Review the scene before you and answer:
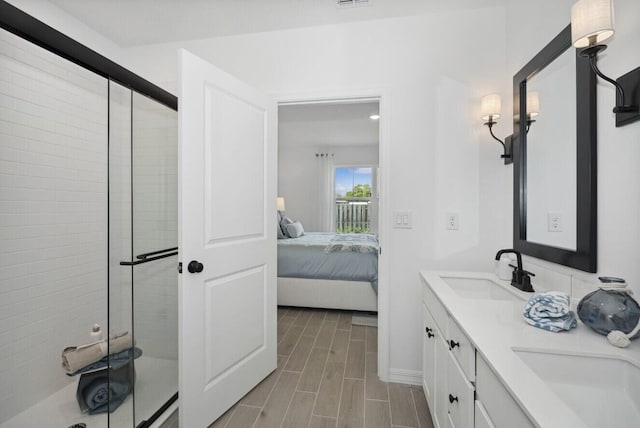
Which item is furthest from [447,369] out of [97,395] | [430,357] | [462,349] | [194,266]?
[97,395]

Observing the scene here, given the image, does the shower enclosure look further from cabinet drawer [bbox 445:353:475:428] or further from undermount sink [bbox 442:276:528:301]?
undermount sink [bbox 442:276:528:301]

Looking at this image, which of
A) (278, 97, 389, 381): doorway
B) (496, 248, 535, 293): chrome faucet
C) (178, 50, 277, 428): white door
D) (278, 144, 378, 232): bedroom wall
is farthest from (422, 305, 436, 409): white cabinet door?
(278, 144, 378, 232): bedroom wall

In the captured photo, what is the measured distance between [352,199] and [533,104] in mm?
5158

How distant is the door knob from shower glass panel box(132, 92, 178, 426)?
304 millimetres

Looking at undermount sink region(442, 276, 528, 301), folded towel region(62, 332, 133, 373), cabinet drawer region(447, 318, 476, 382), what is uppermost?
undermount sink region(442, 276, 528, 301)

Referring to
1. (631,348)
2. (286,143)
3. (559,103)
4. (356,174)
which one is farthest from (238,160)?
(356,174)

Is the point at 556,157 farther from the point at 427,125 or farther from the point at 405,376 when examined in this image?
the point at 405,376

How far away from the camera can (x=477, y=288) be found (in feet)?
5.58

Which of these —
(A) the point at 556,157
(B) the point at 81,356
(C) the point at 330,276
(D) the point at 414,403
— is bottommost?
(D) the point at 414,403

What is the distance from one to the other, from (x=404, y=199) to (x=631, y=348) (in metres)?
1.37

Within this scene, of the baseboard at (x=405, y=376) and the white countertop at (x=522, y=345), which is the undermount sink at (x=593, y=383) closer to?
the white countertop at (x=522, y=345)

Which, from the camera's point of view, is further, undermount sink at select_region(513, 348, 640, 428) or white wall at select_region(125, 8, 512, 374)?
white wall at select_region(125, 8, 512, 374)

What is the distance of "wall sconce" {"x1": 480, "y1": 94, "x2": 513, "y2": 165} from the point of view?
5.94 ft

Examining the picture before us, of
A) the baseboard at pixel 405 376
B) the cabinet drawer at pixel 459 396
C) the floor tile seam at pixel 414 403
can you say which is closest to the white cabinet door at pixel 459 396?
the cabinet drawer at pixel 459 396
